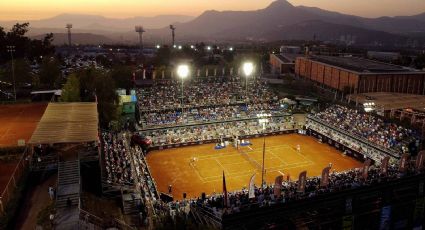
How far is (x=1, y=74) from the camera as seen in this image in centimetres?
5106

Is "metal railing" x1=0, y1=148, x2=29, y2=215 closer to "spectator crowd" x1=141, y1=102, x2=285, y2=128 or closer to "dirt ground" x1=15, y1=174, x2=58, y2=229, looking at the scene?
"dirt ground" x1=15, y1=174, x2=58, y2=229

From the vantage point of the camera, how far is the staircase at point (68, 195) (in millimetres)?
17977

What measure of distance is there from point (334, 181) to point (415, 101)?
140 ft

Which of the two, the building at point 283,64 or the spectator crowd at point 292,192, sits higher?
the building at point 283,64

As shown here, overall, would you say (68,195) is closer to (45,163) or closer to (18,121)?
(45,163)

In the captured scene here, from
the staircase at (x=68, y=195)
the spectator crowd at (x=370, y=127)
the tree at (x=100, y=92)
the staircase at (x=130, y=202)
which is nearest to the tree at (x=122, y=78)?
the tree at (x=100, y=92)

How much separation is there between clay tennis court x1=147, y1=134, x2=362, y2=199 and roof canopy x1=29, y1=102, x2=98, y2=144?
9206 mm

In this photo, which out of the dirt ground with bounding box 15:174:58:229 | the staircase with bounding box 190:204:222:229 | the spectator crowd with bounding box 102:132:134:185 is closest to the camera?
the dirt ground with bounding box 15:174:58:229

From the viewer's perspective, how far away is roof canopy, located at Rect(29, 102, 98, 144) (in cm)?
2345

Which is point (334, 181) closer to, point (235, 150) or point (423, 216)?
point (423, 216)

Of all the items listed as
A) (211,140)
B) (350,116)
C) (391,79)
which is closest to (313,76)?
(391,79)

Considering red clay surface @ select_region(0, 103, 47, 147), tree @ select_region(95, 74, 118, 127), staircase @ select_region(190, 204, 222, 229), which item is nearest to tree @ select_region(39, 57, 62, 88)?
red clay surface @ select_region(0, 103, 47, 147)

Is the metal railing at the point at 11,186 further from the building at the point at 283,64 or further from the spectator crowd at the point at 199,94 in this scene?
the building at the point at 283,64

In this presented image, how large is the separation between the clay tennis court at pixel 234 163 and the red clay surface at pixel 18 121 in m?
12.7
